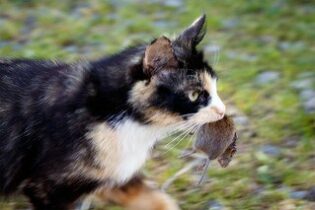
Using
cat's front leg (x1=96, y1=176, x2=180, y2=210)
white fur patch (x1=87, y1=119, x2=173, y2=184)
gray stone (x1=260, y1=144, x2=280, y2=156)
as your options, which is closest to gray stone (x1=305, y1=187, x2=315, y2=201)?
gray stone (x1=260, y1=144, x2=280, y2=156)

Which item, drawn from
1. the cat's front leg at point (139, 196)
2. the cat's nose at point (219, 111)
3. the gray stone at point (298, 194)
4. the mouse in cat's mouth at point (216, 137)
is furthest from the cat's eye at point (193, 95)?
the gray stone at point (298, 194)

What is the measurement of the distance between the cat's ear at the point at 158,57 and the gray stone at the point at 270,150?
3.97 ft

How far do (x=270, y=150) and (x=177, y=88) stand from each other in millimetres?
1171

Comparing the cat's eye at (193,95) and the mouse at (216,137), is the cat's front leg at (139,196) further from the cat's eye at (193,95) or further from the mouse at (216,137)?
the cat's eye at (193,95)

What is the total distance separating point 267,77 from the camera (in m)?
5.21

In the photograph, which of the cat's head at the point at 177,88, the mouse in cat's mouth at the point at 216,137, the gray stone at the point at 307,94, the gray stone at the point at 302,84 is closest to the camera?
the cat's head at the point at 177,88

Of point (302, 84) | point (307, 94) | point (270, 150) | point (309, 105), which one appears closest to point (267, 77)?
point (302, 84)

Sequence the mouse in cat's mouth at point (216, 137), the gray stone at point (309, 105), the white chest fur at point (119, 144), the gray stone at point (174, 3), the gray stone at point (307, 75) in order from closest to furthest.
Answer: the white chest fur at point (119, 144) < the mouse in cat's mouth at point (216, 137) < the gray stone at point (309, 105) < the gray stone at point (307, 75) < the gray stone at point (174, 3)

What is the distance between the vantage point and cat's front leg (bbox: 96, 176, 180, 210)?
3.79 metres

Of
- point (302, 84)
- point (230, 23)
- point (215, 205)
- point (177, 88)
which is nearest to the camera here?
point (177, 88)

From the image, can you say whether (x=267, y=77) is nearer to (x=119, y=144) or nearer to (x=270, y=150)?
(x=270, y=150)

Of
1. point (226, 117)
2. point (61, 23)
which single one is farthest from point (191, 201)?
point (61, 23)

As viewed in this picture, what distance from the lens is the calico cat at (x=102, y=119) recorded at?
3428 millimetres

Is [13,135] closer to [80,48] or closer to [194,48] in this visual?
[194,48]
